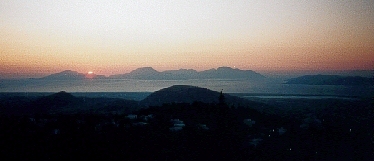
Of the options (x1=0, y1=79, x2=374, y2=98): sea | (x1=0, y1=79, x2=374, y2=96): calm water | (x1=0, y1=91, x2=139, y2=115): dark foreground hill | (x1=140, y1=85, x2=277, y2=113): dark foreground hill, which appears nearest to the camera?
(x1=0, y1=91, x2=139, y2=115): dark foreground hill

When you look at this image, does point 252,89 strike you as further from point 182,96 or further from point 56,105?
point 56,105

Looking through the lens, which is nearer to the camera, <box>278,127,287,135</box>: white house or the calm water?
<box>278,127,287,135</box>: white house

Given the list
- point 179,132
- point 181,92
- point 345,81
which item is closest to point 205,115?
point 179,132

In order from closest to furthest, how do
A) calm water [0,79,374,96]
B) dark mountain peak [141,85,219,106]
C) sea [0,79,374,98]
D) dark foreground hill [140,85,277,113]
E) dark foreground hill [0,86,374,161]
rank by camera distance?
dark foreground hill [0,86,374,161]
dark foreground hill [140,85,277,113]
dark mountain peak [141,85,219,106]
sea [0,79,374,98]
calm water [0,79,374,96]

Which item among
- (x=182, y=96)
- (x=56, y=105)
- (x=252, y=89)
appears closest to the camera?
(x=56, y=105)

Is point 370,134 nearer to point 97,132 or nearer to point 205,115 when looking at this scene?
point 205,115

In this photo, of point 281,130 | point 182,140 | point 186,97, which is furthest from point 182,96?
point 182,140

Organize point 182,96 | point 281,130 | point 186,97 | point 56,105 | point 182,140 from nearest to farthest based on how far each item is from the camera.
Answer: point 182,140
point 281,130
point 56,105
point 186,97
point 182,96

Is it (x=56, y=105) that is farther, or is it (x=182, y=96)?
(x=182, y=96)

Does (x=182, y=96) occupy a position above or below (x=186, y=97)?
above

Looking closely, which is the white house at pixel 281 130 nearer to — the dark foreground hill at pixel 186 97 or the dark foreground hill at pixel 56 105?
the dark foreground hill at pixel 186 97

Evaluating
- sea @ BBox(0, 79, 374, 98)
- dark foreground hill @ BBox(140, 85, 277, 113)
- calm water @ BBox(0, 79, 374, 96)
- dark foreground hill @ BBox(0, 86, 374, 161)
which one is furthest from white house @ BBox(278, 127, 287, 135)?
calm water @ BBox(0, 79, 374, 96)

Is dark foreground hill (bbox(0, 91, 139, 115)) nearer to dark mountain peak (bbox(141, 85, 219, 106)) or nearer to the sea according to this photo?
dark mountain peak (bbox(141, 85, 219, 106))
